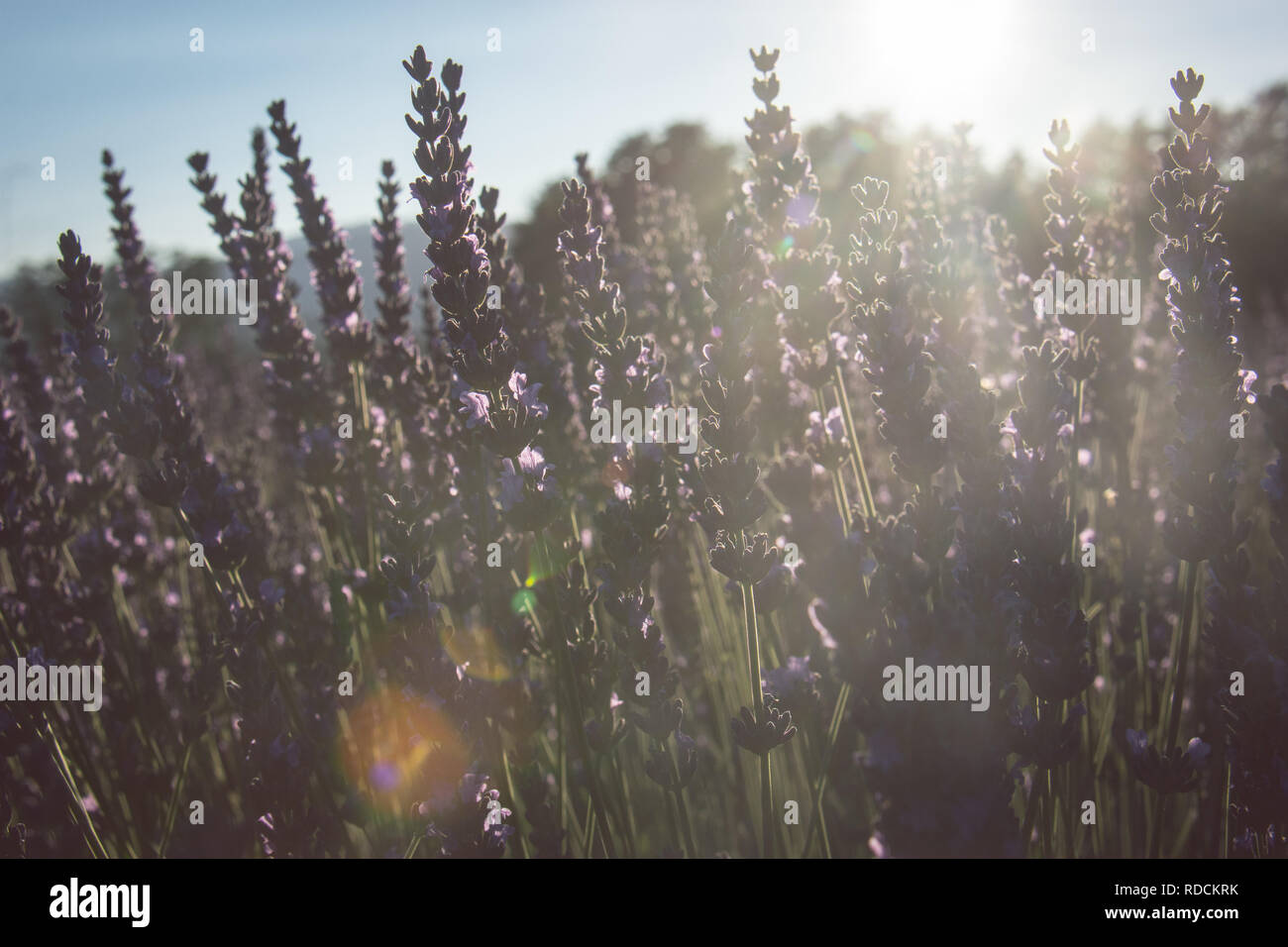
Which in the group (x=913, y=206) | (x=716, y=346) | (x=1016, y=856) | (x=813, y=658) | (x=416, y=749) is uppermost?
(x=913, y=206)

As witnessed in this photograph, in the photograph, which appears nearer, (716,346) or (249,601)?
(716,346)

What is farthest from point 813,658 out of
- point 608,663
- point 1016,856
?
point 1016,856

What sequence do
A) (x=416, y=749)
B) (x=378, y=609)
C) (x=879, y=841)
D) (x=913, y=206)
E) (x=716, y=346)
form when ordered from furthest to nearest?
(x=913, y=206) < (x=378, y=609) < (x=416, y=749) < (x=716, y=346) < (x=879, y=841)

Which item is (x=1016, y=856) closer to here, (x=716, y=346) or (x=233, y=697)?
(x=716, y=346)

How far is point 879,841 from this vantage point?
1.59 meters

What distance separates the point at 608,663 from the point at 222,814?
2.03 m
